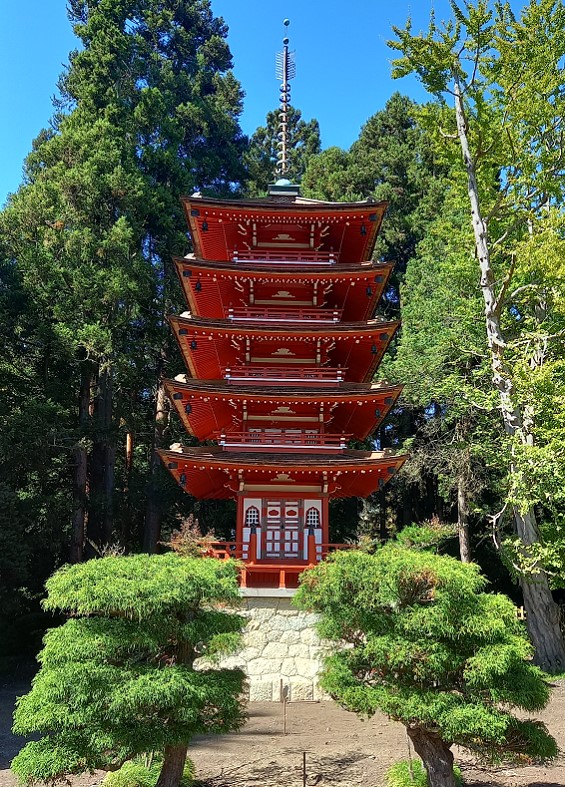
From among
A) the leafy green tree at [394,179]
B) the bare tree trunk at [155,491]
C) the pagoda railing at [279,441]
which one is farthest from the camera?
the leafy green tree at [394,179]

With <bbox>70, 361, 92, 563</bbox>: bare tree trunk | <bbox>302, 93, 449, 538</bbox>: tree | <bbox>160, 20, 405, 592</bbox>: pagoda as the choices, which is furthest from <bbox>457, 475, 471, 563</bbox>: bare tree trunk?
<bbox>70, 361, 92, 563</bbox>: bare tree trunk

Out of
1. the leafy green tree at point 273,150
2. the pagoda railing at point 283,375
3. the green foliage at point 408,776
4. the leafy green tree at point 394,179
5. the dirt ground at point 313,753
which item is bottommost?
the dirt ground at point 313,753

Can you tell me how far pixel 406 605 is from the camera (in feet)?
22.6

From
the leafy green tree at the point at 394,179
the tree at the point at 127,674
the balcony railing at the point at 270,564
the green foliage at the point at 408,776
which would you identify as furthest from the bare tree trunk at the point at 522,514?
the leafy green tree at the point at 394,179

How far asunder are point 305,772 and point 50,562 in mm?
16314

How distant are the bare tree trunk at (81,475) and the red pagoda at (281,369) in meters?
6.73

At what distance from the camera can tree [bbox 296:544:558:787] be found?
6.52 metres

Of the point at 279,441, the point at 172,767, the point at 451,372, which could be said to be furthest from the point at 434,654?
the point at 451,372

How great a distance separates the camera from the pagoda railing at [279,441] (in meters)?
14.7

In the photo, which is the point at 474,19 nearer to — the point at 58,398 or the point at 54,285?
the point at 54,285

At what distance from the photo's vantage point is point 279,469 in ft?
45.4

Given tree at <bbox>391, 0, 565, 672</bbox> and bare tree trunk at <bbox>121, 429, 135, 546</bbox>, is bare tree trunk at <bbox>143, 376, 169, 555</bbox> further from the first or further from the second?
tree at <bbox>391, 0, 565, 672</bbox>

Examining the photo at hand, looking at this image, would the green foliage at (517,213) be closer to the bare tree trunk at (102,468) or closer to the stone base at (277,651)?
the stone base at (277,651)

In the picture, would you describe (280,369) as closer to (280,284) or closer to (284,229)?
(280,284)
